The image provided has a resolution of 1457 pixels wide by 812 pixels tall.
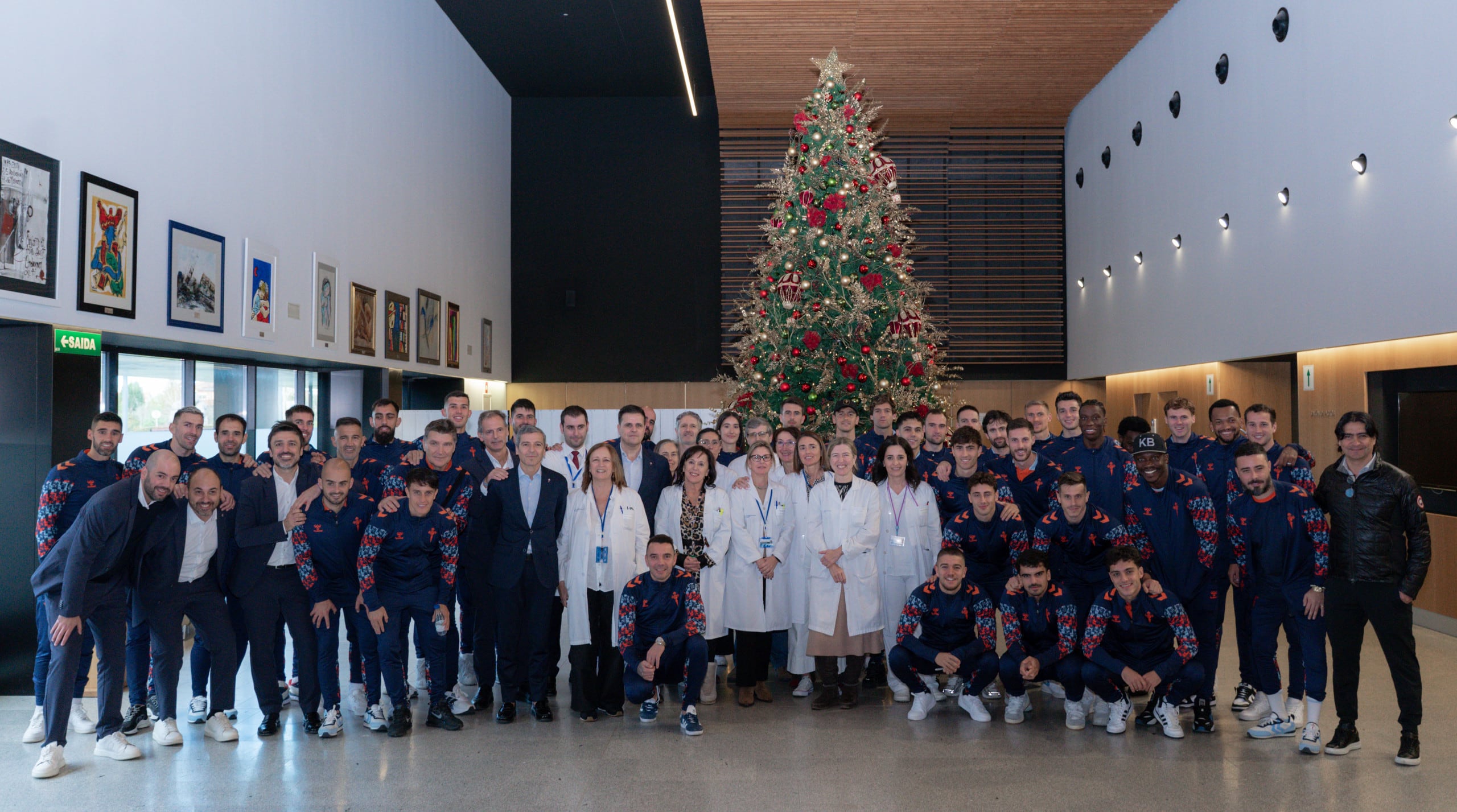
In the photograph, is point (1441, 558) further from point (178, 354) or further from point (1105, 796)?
point (178, 354)

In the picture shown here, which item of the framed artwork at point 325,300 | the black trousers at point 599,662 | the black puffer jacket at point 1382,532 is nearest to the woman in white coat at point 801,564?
Result: the black trousers at point 599,662

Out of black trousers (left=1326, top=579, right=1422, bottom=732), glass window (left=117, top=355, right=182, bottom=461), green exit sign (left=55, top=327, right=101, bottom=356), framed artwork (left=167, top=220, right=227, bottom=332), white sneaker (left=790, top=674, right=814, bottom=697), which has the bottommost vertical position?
white sneaker (left=790, top=674, right=814, bottom=697)

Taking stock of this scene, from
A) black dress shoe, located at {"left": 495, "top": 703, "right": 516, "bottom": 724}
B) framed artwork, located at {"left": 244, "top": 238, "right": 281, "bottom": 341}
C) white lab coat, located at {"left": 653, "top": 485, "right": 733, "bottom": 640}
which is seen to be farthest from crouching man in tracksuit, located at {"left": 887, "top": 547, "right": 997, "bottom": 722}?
framed artwork, located at {"left": 244, "top": 238, "right": 281, "bottom": 341}

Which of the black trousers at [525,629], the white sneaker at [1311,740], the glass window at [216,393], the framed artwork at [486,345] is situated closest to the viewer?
the white sneaker at [1311,740]

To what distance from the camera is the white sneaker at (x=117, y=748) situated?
4582 millimetres

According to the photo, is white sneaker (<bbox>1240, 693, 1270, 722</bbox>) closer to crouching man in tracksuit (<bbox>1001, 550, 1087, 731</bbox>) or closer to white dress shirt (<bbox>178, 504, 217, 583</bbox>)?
crouching man in tracksuit (<bbox>1001, 550, 1087, 731</bbox>)

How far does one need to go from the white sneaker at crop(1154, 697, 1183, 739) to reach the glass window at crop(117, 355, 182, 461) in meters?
→ 6.73

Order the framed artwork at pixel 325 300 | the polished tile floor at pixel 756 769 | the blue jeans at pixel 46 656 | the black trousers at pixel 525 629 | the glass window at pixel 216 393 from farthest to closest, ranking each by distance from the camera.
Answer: the framed artwork at pixel 325 300
the glass window at pixel 216 393
the black trousers at pixel 525 629
the blue jeans at pixel 46 656
the polished tile floor at pixel 756 769

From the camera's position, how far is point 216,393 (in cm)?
788

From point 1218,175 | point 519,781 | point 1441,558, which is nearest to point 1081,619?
point 519,781

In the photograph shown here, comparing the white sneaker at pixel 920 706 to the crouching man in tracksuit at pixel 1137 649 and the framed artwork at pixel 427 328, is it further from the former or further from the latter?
the framed artwork at pixel 427 328

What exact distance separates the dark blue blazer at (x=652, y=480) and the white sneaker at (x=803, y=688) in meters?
1.30

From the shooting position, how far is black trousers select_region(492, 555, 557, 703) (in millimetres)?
5246

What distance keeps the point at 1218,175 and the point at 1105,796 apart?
706cm
